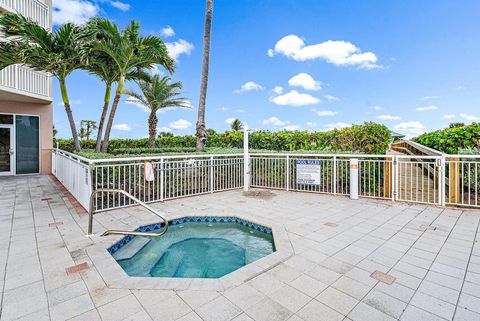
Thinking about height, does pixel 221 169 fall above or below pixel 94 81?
below

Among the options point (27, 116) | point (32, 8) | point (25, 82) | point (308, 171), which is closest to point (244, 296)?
point (308, 171)

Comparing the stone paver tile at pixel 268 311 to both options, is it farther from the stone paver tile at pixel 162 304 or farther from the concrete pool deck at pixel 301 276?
the stone paver tile at pixel 162 304

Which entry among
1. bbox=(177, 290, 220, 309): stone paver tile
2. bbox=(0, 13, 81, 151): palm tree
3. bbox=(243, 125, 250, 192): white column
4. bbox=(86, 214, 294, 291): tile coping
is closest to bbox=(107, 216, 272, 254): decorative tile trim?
bbox=(86, 214, 294, 291): tile coping

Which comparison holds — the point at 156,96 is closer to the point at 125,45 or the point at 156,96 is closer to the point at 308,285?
the point at 125,45

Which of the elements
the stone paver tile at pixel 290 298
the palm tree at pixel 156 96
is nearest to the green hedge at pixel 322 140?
the palm tree at pixel 156 96

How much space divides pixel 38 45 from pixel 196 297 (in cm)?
1026

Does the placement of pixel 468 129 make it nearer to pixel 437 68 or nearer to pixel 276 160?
pixel 437 68

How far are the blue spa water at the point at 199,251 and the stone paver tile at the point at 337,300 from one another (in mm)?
1261

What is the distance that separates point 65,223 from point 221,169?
3.99 metres

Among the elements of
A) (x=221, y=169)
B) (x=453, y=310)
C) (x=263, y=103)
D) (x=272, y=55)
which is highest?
(x=272, y=55)

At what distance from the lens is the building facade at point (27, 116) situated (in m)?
9.41

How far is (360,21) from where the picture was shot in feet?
34.4

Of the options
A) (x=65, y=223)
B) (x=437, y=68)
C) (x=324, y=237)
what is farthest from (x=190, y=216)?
(x=437, y=68)

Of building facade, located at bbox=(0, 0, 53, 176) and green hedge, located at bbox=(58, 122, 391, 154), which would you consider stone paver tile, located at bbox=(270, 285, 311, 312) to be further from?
building facade, located at bbox=(0, 0, 53, 176)
